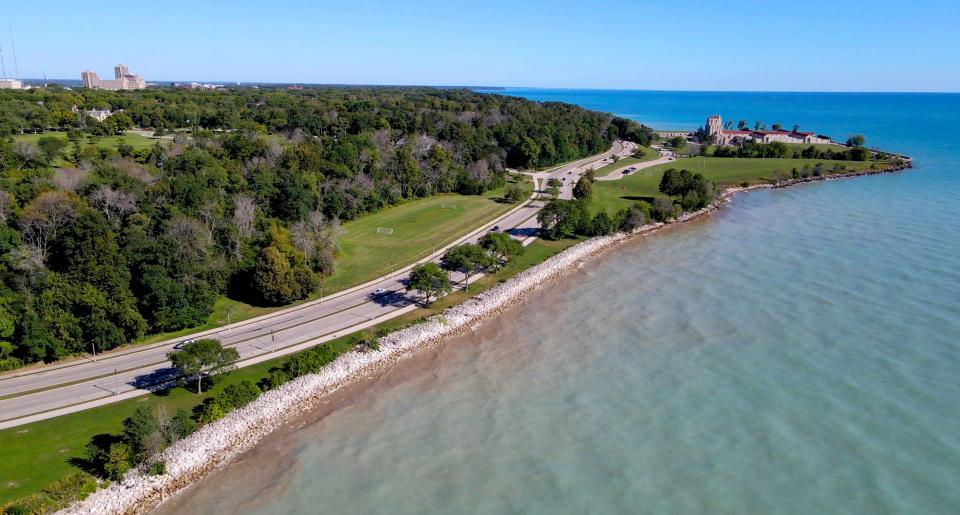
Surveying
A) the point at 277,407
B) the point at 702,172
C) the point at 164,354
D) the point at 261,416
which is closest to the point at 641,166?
the point at 702,172

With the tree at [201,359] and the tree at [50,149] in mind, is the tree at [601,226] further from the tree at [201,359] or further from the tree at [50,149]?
the tree at [50,149]

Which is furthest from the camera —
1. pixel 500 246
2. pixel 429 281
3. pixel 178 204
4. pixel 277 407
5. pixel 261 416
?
pixel 500 246

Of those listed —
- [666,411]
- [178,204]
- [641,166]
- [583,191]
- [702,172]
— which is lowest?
[666,411]

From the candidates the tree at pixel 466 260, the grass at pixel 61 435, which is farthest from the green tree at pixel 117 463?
the tree at pixel 466 260

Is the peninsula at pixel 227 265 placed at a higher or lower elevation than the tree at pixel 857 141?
lower

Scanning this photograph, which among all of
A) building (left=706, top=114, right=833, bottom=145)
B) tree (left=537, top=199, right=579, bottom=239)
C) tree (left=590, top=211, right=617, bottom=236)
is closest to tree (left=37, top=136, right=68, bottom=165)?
tree (left=537, top=199, right=579, bottom=239)

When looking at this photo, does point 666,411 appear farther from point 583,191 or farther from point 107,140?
point 107,140

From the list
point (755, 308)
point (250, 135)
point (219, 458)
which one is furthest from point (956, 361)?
point (250, 135)

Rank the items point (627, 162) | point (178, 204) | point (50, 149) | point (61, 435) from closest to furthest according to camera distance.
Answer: point (61, 435), point (178, 204), point (50, 149), point (627, 162)
